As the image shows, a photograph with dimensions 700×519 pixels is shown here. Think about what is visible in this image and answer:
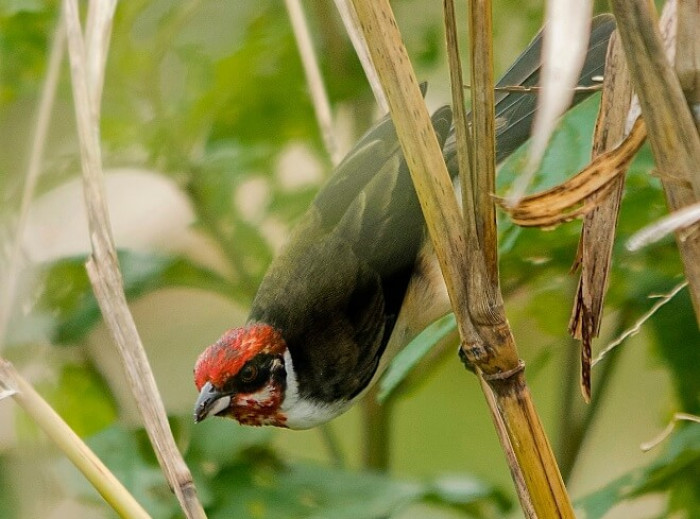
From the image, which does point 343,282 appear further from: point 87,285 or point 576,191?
point 576,191

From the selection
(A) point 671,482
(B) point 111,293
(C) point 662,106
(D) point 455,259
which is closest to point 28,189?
(B) point 111,293

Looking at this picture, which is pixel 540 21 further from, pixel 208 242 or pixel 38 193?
pixel 38 193

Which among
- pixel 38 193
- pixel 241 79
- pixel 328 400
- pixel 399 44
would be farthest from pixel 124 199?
pixel 399 44

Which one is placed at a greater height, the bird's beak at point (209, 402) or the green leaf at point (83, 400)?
the green leaf at point (83, 400)

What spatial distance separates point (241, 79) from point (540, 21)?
2.24ft

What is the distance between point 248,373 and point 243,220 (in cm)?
55

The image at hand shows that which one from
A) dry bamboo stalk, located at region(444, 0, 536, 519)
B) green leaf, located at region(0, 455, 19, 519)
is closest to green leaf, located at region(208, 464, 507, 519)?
A: green leaf, located at region(0, 455, 19, 519)

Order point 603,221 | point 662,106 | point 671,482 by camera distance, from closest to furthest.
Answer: point 662,106, point 603,221, point 671,482

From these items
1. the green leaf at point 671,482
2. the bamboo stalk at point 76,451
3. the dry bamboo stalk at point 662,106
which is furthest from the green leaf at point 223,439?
the dry bamboo stalk at point 662,106

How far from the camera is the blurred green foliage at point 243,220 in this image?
1721 millimetres

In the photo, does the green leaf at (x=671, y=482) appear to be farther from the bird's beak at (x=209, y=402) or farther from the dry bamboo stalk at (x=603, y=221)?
the bird's beak at (x=209, y=402)

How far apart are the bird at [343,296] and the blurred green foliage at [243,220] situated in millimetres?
116

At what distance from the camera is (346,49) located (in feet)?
7.92

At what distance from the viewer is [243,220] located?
232 cm
